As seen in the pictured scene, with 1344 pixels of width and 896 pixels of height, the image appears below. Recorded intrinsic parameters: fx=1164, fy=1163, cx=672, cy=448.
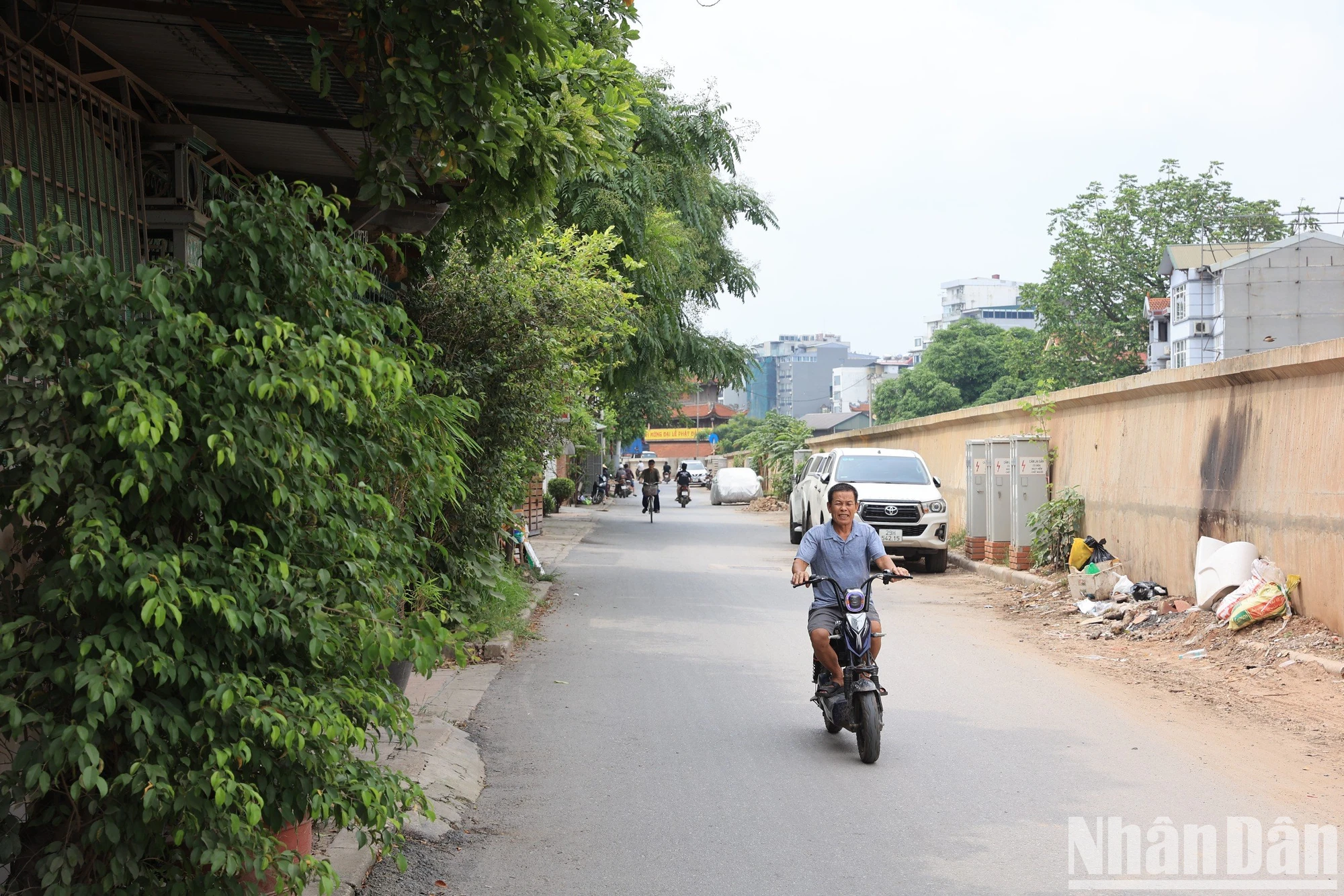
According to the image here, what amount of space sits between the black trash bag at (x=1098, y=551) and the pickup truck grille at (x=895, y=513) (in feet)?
12.9

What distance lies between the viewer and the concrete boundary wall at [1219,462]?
9.73m

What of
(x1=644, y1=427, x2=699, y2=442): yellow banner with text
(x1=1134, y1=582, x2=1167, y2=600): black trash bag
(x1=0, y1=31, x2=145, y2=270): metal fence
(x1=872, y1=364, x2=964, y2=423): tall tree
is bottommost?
(x1=1134, y1=582, x2=1167, y2=600): black trash bag

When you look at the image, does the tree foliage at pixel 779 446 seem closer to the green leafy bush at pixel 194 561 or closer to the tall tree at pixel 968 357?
the tall tree at pixel 968 357

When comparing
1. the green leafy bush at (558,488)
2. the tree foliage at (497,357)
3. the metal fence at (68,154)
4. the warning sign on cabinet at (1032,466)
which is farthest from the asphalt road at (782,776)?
the green leafy bush at (558,488)

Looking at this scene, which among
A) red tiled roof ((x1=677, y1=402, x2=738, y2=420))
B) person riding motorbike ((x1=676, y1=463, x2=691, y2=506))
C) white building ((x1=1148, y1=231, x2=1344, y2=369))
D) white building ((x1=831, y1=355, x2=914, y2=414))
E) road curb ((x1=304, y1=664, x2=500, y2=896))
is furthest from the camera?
white building ((x1=831, y1=355, x2=914, y2=414))

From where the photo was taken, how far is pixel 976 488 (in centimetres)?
1847

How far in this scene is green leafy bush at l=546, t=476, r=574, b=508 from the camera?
119 feet

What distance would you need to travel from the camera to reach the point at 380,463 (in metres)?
4.29

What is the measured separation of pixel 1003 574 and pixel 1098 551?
2055 mm

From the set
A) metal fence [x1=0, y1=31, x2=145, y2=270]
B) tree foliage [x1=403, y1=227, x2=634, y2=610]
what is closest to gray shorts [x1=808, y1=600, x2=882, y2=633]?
tree foliage [x1=403, y1=227, x2=634, y2=610]

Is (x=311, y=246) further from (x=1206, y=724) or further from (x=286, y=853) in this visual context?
(x=1206, y=724)

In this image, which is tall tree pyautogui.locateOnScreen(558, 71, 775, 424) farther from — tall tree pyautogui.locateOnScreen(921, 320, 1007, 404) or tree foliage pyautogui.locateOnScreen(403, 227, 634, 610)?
tall tree pyautogui.locateOnScreen(921, 320, 1007, 404)

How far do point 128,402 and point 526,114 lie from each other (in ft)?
10.6

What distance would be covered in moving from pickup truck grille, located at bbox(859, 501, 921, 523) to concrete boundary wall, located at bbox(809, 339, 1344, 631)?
92.3 inches
